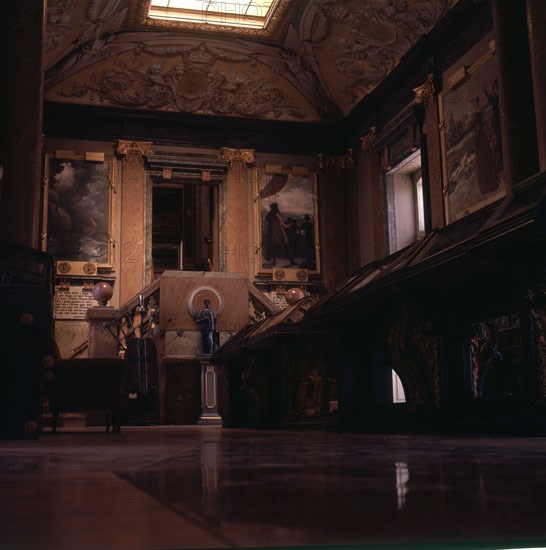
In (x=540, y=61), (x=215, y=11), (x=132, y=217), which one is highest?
(x=215, y=11)

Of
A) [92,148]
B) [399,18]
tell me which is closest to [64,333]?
[92,148]

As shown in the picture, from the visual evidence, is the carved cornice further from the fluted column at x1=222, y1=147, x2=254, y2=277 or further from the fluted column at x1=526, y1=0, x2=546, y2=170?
the fluted column at x1=526, y1=0, x2=546, y2=170

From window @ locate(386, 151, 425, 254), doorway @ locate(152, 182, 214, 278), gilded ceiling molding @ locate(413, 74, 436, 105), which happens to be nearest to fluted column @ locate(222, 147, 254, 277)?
window @ locate(386, 151, 425, 254)

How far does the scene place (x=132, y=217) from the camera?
17.7m

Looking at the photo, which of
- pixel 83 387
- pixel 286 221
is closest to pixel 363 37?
pixel 286 221

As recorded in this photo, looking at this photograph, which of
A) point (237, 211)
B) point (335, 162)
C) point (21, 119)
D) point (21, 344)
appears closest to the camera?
point (21, 344)

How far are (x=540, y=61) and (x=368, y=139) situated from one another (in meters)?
9.32

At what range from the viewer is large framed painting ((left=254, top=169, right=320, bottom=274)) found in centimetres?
1820

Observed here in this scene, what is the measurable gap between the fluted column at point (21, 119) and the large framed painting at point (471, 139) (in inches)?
288

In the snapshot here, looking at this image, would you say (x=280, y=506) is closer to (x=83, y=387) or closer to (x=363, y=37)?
(x=83, y=387)

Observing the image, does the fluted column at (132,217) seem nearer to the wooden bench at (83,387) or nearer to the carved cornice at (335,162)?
the carved cornice at (335,162)

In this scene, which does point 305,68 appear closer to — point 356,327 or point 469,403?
point 356,327

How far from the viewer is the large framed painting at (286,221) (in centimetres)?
1820

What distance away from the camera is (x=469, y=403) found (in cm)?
543
